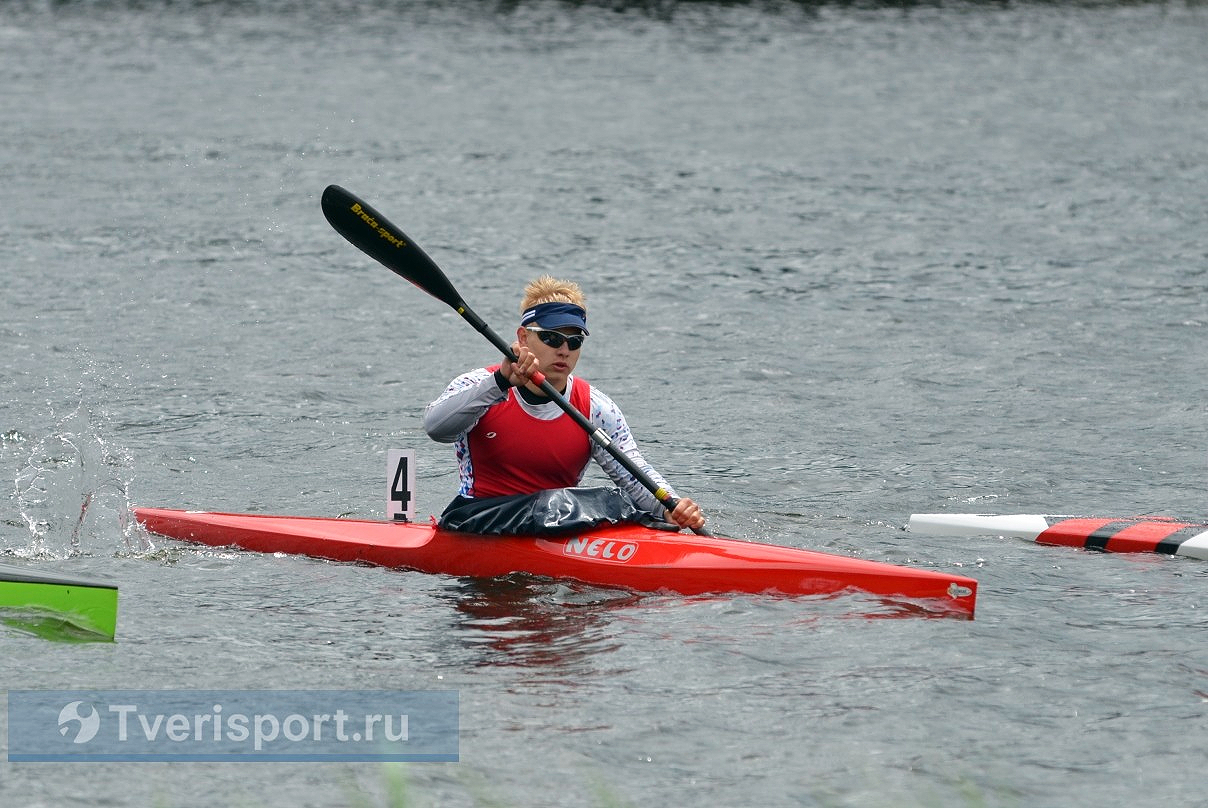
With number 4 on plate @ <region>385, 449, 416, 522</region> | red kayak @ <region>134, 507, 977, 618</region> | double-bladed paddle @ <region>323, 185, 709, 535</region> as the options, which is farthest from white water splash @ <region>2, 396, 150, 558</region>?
double-bladed paddle @ <region>323, 185, 709, 535</region>

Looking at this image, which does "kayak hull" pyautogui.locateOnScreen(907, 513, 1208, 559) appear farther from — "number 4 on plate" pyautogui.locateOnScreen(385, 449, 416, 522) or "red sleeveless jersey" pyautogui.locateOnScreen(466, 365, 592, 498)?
"number 4 on plate" pyautogui.locateOnScreen(385, 449, 416, 522)

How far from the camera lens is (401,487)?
305 inches

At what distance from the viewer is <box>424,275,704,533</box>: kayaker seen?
276 inches

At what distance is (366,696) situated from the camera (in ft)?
19.7

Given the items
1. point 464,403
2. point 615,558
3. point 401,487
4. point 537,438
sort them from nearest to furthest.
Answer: point 464,403
point 615,558
point 537,438
point 401,487

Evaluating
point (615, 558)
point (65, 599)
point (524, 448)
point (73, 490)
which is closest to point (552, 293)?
point (524, 448)

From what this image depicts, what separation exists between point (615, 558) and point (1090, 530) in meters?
2.44

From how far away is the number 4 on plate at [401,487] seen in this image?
7.66m

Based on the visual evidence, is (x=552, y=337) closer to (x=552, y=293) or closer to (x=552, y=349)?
(x=552, y=349)

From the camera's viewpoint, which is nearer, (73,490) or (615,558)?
(615,558)

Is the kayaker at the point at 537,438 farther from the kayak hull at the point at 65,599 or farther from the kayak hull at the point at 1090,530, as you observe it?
the kayak hull at the point at 1090,530

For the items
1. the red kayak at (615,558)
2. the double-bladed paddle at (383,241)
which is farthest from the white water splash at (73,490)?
the double-bladed paddle at (383,241)

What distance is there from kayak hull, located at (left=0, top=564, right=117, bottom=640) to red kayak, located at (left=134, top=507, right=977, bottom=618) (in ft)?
4.84

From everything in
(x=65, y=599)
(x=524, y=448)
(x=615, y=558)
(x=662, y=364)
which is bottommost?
(x=65, y=599)
